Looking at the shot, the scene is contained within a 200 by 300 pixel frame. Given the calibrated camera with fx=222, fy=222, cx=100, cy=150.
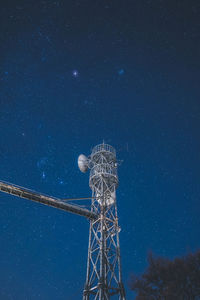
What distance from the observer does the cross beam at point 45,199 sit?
19.4 metres

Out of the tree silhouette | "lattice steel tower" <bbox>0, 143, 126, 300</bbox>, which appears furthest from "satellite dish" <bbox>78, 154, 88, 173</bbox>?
the tree silhouette

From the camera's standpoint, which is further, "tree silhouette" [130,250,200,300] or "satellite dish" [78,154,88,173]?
"satellite dish" [78,154,88,173]

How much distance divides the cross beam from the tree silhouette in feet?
26.4

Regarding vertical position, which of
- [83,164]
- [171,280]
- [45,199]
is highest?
[83,164]

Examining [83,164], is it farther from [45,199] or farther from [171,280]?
[171,280]

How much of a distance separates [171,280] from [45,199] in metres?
14.0

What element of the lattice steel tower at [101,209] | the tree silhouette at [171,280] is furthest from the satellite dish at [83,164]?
the tree silhouette at [171,280]

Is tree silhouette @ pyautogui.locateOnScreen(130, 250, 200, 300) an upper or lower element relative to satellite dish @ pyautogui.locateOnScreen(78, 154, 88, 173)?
lower

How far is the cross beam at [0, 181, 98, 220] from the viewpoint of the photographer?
765 inches

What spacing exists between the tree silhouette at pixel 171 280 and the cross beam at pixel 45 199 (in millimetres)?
8054

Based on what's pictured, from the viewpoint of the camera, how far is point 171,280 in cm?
2075

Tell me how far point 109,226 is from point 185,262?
8.23 meters

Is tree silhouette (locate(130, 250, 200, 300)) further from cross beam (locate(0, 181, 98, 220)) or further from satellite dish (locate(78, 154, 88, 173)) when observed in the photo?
satellite dish (locate(78, 154, 88, 173))

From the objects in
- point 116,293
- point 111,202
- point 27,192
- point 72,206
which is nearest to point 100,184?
point 111,202
